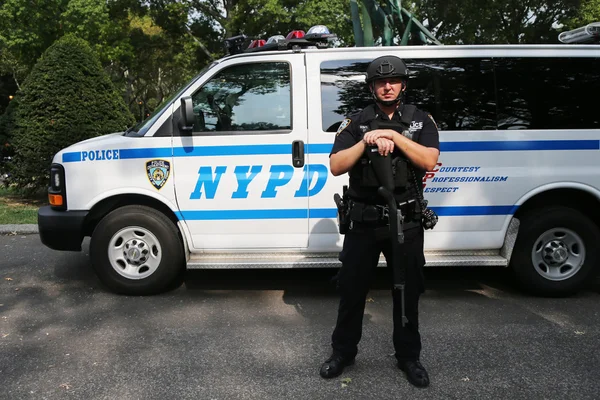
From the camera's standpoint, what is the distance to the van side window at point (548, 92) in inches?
183

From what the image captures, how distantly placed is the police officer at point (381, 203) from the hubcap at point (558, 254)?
2.04 m

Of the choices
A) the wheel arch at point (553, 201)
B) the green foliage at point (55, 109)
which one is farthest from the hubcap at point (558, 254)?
the green foliage at point (55, 109)

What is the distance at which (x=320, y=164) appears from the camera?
4.60 m

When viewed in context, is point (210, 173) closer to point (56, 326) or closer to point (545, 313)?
point (56, 326)

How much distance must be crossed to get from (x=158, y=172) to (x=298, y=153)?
1.22 metres

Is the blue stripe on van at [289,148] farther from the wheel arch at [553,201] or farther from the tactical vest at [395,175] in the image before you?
the tactical vest at [395,175]

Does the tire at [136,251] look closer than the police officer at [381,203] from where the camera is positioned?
No

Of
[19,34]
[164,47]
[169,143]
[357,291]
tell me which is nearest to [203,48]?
[164,47]

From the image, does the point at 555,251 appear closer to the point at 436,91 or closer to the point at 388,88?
the point at 436,91

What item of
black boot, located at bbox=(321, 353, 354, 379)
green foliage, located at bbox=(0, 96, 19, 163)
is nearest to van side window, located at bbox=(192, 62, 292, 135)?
black boot, located at bbox=(321, 353, 354, 379)

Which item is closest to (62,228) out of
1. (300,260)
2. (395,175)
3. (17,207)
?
(300,260)

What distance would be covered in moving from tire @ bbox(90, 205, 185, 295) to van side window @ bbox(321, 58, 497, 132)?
1.68 meters

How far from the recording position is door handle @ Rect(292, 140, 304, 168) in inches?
180

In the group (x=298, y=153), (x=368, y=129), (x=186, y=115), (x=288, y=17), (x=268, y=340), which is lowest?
(x=268, y=340)
